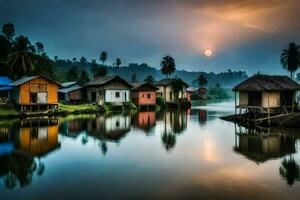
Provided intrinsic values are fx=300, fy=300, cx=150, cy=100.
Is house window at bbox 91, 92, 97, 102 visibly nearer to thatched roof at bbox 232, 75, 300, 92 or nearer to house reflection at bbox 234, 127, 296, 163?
thatched roof at bbox 232, 75, 300, 92

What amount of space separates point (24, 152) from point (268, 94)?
25.8 m

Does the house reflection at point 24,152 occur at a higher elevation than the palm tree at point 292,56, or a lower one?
lower

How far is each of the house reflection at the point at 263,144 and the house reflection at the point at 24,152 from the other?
1242cm

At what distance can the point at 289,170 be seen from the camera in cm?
1512

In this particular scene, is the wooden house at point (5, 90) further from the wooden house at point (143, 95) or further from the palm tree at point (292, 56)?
the palm tree at point (292, 56)

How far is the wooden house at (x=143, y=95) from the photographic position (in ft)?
201

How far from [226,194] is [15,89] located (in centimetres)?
4230

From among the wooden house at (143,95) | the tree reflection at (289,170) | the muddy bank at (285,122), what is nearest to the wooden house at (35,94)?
the wooden house at (143,95)

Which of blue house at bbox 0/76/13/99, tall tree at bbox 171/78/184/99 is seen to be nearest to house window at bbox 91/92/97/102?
blue house at bbox 0/76/13/99

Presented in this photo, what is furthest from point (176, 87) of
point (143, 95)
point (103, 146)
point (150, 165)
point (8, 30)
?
point (150, 165)

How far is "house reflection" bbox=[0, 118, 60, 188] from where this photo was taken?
47.2ft

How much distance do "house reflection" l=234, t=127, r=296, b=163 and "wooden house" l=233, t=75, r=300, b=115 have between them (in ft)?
18.9

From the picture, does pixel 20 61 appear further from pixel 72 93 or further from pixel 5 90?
pixel 72 93

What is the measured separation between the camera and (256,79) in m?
34.9
